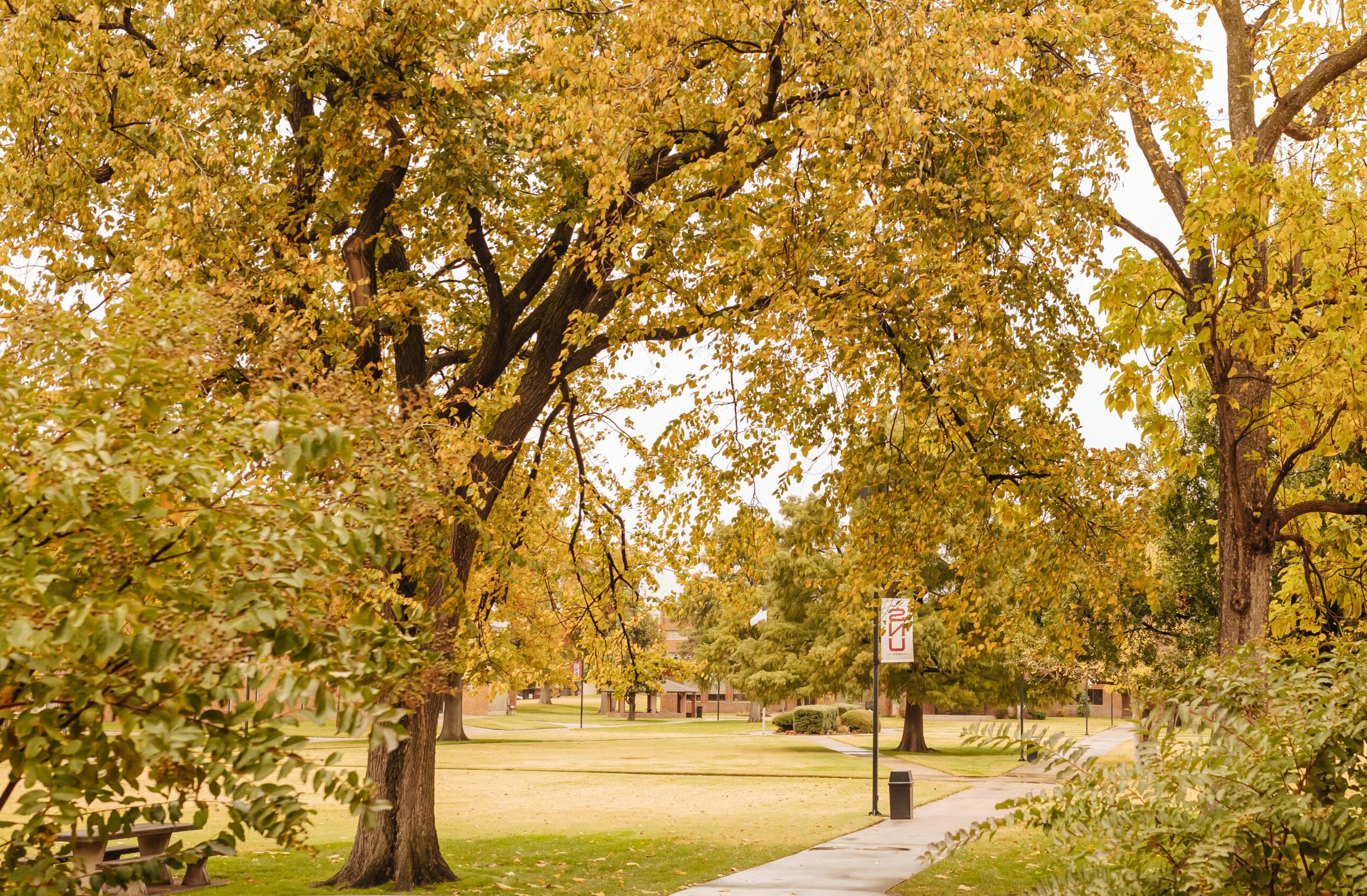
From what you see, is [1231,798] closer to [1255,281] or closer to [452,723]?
[1255,281]

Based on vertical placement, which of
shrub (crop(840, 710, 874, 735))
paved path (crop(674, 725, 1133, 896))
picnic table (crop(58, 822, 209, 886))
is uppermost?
picnic table (crop(58, 822, 209, 886))

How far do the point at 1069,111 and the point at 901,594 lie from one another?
6.29 metres

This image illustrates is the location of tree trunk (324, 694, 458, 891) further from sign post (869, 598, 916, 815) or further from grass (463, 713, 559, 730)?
grass (463, 713, 559, 730)

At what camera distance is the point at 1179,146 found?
32.9 feet

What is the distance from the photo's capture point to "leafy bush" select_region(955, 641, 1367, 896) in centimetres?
439

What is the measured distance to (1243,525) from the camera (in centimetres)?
1038

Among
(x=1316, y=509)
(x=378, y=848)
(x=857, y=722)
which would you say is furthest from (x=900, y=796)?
(x=857, y=722)

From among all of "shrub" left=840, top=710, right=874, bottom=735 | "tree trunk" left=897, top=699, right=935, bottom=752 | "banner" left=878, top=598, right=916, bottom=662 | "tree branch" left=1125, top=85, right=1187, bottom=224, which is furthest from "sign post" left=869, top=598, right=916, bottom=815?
"shrub" left=840, top=710, right=874, bottom=735

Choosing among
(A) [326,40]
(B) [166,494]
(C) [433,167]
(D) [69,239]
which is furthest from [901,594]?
(B) [166,494]

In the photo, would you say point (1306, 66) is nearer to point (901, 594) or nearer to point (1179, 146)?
point (1179, 146)

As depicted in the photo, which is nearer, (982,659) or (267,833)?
(267,833)

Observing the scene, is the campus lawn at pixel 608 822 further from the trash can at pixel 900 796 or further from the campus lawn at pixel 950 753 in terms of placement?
the campus lawn at pixel 950 753

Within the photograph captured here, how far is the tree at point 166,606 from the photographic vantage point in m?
2.88

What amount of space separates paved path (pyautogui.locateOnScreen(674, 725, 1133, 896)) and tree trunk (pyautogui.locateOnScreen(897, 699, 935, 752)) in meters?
20.2
